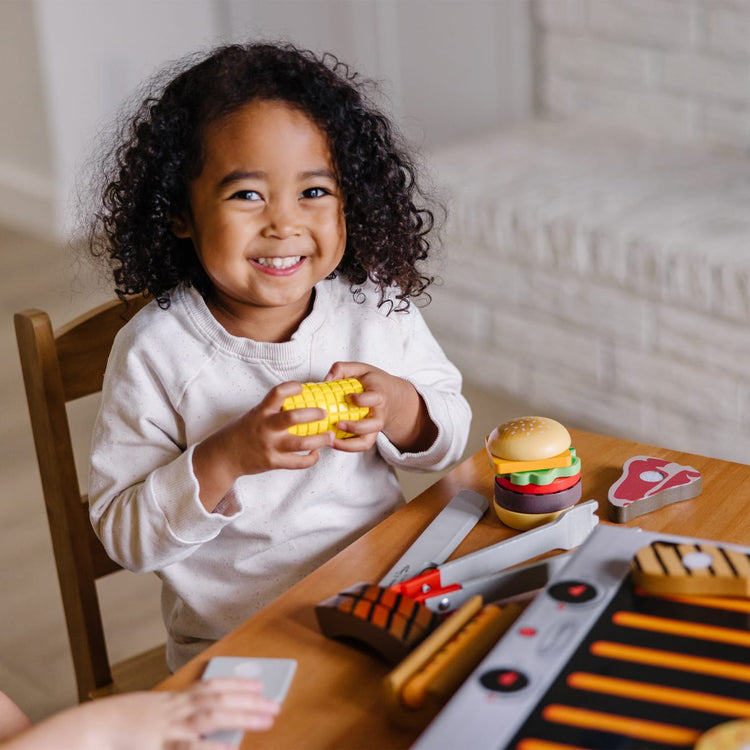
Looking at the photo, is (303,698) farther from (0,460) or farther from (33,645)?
(0,460)

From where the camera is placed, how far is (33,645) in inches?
74.5

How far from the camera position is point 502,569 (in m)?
0.81

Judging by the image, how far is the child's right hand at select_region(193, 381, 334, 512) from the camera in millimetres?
819

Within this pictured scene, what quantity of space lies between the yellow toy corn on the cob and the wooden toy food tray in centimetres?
24

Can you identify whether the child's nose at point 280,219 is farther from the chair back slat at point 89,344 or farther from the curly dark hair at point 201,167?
the chair back slat at point 89,344

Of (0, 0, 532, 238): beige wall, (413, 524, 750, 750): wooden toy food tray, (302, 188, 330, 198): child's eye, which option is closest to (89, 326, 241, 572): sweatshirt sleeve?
(302, 188, 330, 198): child's eye

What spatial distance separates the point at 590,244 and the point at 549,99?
87cm

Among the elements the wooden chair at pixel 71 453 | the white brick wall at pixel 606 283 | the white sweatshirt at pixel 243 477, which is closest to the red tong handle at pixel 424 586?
the white sweatshirt at pixel 243 477

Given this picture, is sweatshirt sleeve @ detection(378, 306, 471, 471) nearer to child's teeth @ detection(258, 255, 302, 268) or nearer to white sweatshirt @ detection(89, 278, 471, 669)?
white sweatshirt @ detection(89, 278, 471, 669)

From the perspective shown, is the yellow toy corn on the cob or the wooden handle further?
the yellow toy corn on the cob

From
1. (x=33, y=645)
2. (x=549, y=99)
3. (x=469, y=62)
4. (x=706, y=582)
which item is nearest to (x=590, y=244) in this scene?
(x=549, y=99)

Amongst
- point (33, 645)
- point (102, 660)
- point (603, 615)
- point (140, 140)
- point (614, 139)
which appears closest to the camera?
point (603, 615)

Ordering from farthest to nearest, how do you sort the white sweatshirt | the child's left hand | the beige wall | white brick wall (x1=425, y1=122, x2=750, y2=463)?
1. the beige wall
2. white brick wall (x1=425, y1=122, x2=750, y2=463)
3. the white sweatshirt
4. the child's left hand

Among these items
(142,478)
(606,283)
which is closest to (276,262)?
(142,478)
